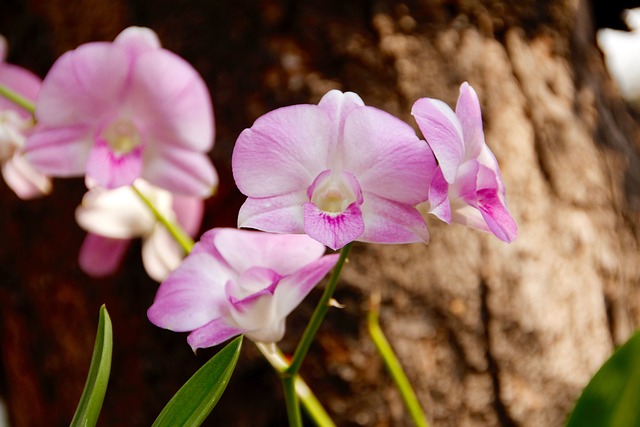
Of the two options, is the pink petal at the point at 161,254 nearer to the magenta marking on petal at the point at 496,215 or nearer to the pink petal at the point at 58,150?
the pink petal at the point at 58,150

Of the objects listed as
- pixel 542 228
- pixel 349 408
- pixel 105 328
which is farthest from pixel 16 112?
pixel 542 228

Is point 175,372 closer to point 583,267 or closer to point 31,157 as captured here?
point 31,157

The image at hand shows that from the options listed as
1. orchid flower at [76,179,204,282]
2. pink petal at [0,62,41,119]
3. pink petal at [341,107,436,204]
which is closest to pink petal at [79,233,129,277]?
orchid flower at [76,179,204,282]

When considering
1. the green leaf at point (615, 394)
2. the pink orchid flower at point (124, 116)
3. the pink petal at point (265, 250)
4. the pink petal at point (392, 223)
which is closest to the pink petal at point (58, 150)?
the pink orchid flower at point (124, 116)

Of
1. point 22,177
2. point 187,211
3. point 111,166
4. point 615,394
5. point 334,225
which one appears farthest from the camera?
point 187,211

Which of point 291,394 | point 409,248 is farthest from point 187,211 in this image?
point 291,394

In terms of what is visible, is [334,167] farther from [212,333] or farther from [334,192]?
[212,333]
